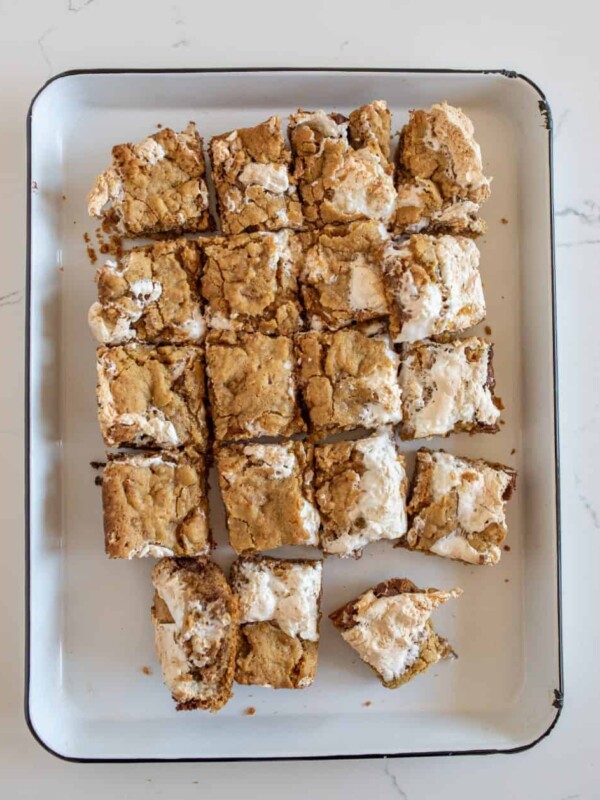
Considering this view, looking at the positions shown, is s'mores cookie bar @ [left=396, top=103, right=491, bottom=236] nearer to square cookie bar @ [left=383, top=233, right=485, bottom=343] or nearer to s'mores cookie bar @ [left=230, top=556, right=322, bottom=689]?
square cookie bar @ [left=383, top=233, right=485, bottom=343]

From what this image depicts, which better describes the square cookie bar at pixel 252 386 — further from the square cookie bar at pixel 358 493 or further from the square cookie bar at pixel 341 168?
the square cookie bar at pixel 341 168

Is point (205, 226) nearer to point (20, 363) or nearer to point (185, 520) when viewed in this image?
point (20, 363)

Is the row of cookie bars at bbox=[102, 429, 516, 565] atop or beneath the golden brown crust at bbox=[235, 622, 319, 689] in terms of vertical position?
atop

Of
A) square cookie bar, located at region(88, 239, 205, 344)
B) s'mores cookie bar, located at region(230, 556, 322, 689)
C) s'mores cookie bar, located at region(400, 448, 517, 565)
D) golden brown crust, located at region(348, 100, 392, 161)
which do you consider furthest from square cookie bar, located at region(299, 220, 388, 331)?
s'mores cookie bar, located at region(230, 556, 322, 689)

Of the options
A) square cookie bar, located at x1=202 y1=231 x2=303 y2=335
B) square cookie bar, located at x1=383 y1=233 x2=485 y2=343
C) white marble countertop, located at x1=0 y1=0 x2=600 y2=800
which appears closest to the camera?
square cookie bar, located at x1=383 y1=233 x2=485 y2=343

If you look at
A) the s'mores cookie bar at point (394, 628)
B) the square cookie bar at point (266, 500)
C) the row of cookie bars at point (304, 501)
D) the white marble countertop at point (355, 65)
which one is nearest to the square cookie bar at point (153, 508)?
the row of cookie bars at point (304, 501)

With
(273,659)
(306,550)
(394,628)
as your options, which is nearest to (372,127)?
(306,550)

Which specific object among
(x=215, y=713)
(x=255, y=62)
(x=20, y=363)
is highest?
(x=255, y=62)

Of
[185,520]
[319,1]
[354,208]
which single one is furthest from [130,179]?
[185,520]
